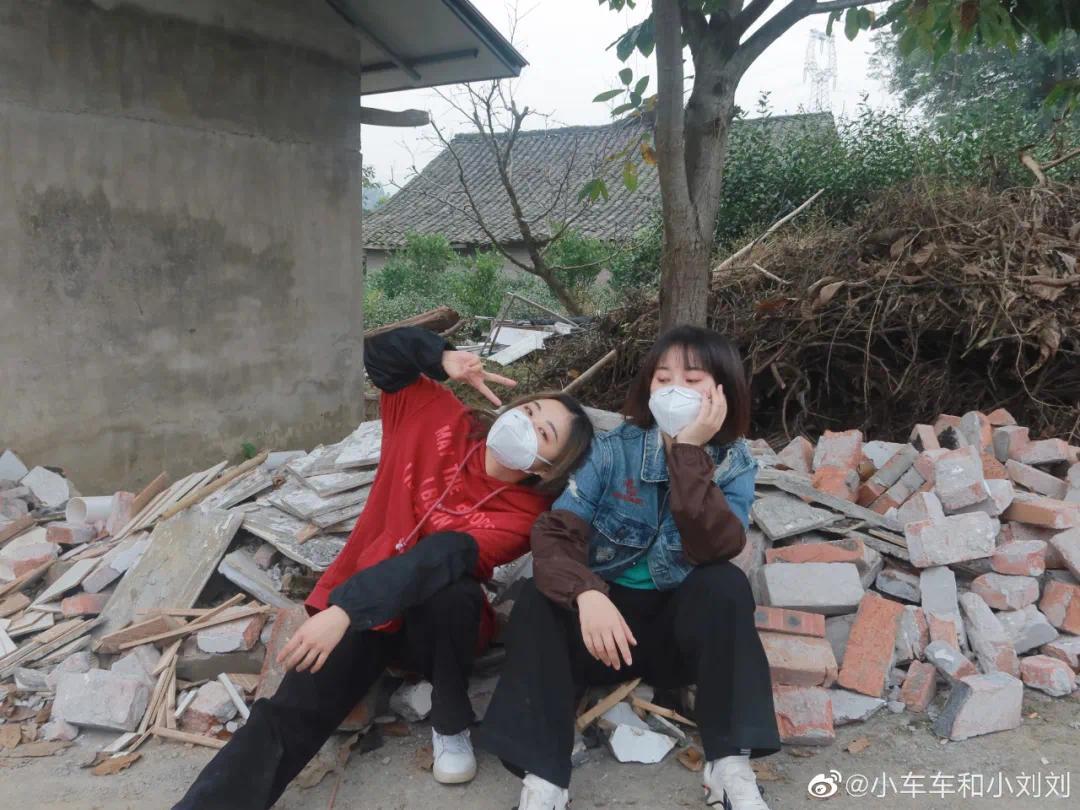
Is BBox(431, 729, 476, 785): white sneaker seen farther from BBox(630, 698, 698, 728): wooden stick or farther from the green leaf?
Result: the green leaf

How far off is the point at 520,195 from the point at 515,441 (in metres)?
23.0

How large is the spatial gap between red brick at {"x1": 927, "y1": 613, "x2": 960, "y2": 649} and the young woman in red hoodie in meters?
1.46

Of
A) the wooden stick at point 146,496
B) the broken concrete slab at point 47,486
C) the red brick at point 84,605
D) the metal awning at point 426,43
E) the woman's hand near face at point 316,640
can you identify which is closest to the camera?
the woman's hand near face at point 316,640

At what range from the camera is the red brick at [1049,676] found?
299 centimetres

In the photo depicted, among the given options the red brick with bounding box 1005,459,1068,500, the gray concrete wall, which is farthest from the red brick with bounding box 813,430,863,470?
the gray concrete wall

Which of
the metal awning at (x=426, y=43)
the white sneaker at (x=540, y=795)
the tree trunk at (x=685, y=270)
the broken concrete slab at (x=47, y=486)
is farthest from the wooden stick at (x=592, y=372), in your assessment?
the white sneaker at (x=540, y=795)

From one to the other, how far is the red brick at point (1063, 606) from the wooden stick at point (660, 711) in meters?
1.49

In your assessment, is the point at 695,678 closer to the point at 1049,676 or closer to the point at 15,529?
the point at 1049,676

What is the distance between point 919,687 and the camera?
2.95m

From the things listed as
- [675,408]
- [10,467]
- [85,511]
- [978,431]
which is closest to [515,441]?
[675,408]

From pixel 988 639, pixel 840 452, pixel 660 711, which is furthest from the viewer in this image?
pixel 840 452

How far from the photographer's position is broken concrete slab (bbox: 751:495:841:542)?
11.2 feet

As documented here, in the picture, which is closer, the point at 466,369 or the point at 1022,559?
the point at 466,369

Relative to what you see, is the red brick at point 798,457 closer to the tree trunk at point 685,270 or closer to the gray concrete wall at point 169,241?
the tree trunk at point 685,270
